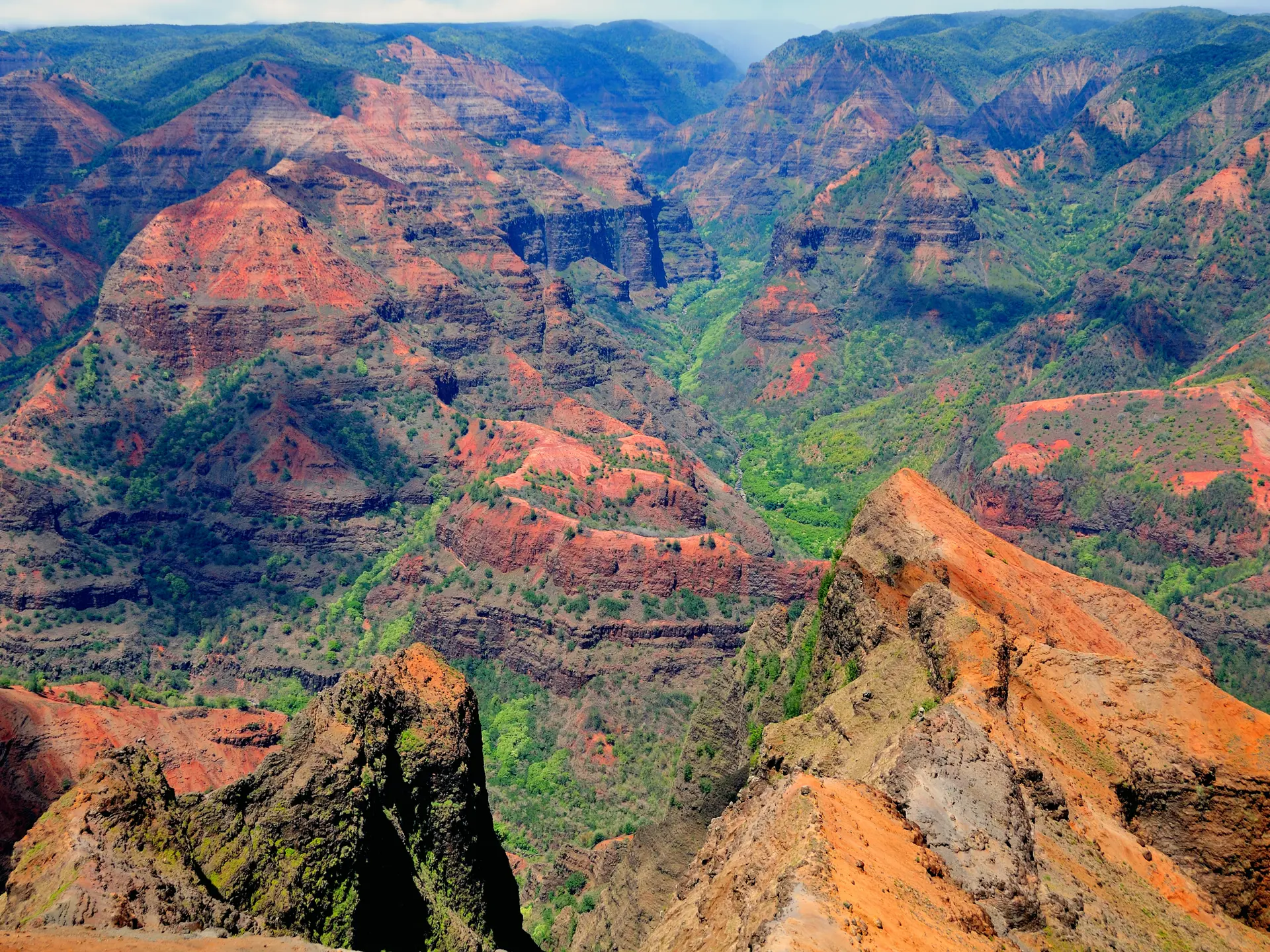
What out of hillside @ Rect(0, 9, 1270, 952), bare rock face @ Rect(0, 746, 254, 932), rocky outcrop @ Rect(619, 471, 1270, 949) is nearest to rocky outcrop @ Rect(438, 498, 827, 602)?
hillside @ Rect(0, 9, 1270, 952)

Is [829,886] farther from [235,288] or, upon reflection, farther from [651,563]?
[235,288]

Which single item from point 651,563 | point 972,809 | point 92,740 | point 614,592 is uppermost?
point 972,809

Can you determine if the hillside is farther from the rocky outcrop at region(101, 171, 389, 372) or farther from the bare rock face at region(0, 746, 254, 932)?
the rocky outcrop at region(101, 171, 389, 372)

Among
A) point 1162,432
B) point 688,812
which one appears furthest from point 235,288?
point 1162,432

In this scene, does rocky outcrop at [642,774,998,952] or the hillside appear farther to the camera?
the hillside

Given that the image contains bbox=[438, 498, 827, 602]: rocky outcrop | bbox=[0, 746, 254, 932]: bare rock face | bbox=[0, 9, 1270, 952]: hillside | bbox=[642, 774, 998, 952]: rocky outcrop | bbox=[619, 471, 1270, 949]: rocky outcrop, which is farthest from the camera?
bbox=[438, 498, 827, 602]: rocky outcrop
